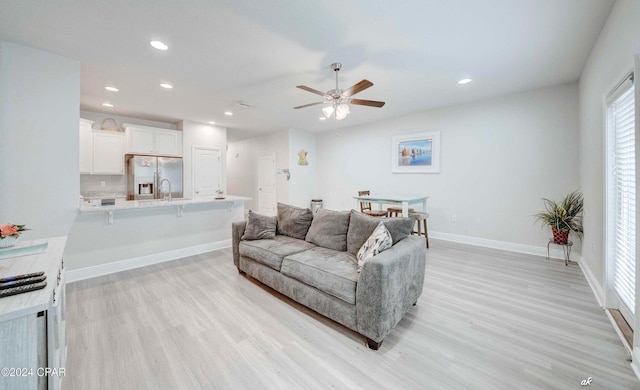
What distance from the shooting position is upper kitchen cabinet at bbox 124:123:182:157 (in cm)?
512

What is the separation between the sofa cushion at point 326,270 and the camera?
1.97m

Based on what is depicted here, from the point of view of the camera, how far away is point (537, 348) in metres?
1.84

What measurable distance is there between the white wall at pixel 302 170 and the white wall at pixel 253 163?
0.46 feet

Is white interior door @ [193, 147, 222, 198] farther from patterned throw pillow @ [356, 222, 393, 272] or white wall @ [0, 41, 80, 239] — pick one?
patterned throw pillow @ [356, 222, 393, 272]

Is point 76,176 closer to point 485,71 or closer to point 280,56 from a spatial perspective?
point 280,56

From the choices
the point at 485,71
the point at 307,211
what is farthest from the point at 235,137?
the point at 485,71

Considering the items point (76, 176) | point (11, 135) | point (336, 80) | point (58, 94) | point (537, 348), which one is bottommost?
point (537, 348)

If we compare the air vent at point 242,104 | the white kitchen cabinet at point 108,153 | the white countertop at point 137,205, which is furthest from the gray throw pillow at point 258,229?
the white kitchen cabinet at point 108,153

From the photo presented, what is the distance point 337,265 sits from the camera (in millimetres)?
2250

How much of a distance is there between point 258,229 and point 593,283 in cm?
396

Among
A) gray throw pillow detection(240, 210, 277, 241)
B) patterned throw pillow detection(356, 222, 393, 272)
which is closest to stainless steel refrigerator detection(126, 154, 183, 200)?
gray throw pillow detection(240, 210, 277, 241)

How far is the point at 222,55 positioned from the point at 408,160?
4166 millimetres

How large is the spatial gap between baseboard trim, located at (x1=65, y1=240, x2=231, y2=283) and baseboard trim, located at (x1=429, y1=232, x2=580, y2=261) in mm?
4306

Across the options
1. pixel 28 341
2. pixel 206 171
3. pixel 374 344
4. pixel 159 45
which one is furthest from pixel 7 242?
pixel 206 171
